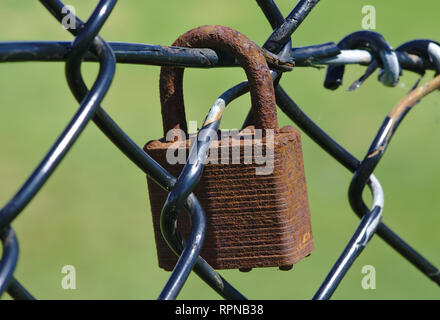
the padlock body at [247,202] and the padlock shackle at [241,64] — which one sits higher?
the padlock shackle at [241,64]

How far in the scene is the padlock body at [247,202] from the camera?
0.66 meters

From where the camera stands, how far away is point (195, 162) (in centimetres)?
58

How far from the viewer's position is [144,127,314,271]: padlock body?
Result: 657 mm

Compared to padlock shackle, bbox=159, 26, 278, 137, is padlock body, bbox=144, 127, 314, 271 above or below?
below

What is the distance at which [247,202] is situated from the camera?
67 centimetres

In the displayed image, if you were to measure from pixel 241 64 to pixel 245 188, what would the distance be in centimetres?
10

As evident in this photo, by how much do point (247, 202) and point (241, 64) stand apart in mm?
108

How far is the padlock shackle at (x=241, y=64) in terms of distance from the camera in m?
0.65

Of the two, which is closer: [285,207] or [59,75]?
[285,207]

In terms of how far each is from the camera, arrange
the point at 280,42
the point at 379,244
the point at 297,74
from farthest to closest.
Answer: the point at 297,74
the point at 379,244
the point at 280,42

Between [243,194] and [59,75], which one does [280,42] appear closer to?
[243,194]

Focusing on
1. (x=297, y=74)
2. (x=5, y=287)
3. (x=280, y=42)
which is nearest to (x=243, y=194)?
(x=280, y=42)

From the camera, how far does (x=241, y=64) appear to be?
0.66 meters

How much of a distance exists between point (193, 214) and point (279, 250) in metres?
0.10
